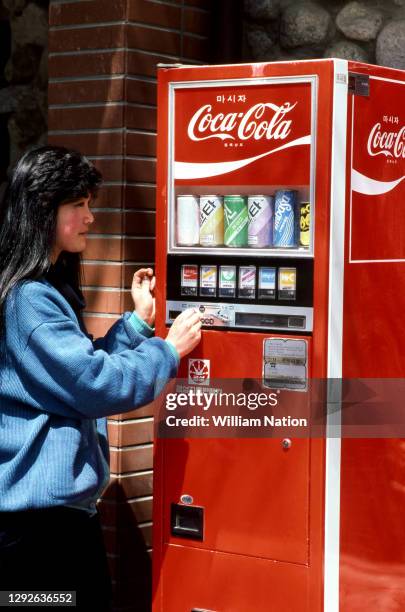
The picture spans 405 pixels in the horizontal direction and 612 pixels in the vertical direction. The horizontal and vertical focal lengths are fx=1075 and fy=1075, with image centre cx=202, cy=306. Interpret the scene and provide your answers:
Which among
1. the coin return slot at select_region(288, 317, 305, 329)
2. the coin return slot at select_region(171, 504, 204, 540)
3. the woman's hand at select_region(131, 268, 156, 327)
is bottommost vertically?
the coin return slot at select_region(171, 504, 204, 540)

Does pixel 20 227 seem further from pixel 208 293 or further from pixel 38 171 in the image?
pixel 208 293

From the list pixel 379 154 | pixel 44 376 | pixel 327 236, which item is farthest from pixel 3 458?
pixel 379 154

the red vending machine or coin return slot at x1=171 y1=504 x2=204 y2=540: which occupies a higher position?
the red vending machine

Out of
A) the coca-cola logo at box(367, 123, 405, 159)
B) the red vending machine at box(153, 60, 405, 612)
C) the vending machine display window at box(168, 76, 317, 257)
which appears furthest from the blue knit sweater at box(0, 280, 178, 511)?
the coca-cola logo at box(367, 123, 405, 159)

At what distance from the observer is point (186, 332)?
3.37 m

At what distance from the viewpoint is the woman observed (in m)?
2.95

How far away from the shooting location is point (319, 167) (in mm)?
3215

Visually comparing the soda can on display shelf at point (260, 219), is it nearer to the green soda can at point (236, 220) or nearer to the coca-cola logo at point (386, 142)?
the green soda can at point (236, 220)

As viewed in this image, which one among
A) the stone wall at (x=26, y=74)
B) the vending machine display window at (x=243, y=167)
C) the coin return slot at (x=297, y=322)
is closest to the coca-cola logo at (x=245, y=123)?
the vending machine display window at (x=243, y=167)

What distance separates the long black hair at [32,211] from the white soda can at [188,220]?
47 cm

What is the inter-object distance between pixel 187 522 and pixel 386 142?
139cm

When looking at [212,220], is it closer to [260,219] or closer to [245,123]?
[260,219]

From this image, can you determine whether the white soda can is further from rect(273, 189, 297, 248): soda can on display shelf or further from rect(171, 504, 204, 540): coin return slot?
rect(171, 504, 204, 540): coin return slot

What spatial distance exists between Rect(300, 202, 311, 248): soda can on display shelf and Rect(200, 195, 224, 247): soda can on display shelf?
0.28 metres
